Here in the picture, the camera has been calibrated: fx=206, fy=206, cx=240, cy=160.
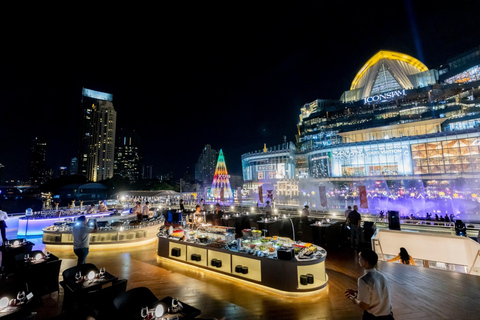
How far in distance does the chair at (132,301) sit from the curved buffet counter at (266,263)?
112 inches

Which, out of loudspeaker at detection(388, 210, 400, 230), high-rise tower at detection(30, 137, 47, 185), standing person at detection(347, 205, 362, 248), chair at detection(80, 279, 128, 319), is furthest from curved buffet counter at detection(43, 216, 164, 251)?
high-rise tower at detection(30, 137, 47, 185)

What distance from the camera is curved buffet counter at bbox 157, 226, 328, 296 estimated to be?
484 centimetres

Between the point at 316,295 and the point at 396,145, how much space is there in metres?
36.4

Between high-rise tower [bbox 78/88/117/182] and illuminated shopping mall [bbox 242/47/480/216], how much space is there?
229ft

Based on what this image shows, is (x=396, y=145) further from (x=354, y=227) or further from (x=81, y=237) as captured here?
(x=81, y=237)

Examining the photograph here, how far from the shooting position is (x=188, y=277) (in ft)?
19.8

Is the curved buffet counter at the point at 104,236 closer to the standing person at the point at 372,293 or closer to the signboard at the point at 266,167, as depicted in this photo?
the standing person at the point at 372,293

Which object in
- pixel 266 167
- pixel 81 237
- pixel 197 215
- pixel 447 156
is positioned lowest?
pixel 197 215

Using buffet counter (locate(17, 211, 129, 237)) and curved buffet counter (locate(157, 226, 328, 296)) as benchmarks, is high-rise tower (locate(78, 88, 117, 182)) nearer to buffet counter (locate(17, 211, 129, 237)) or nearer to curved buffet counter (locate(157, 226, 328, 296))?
buffet counter (locate(17, 211, 129, 237))

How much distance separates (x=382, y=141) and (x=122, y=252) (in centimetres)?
3806

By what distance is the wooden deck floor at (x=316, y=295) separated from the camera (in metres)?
4.09

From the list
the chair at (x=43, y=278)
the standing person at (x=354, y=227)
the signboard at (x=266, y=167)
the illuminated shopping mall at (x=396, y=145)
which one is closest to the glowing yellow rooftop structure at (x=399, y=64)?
the illuminated shopping mall at (x=396, y=145)

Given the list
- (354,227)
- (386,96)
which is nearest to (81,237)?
(354,227)

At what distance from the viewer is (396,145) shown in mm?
32594
